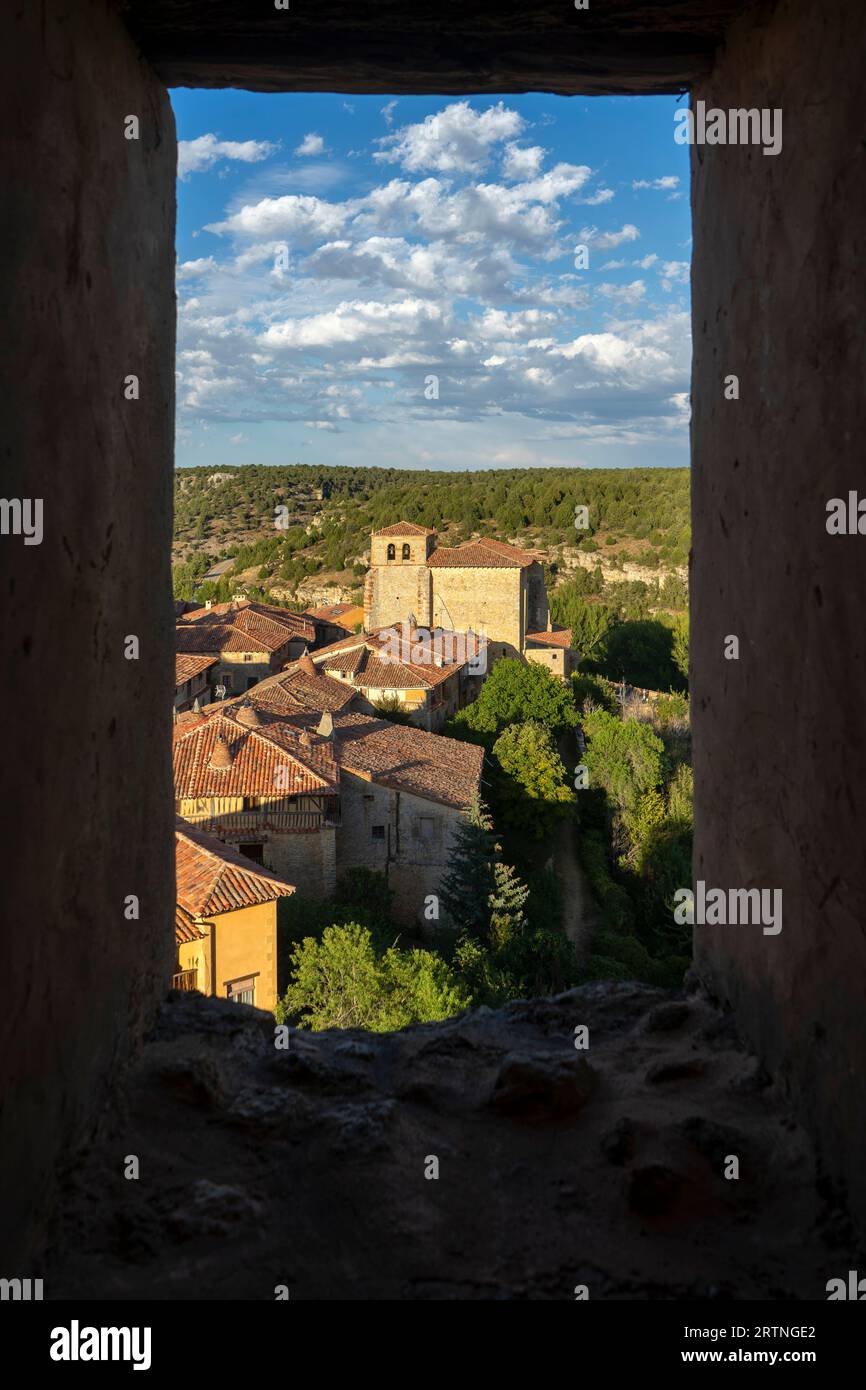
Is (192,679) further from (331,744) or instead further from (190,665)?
(331,744)

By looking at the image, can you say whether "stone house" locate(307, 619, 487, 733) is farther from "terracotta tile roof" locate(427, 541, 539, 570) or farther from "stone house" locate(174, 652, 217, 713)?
"terracotta tile roof" locate(427, 541, 539, 570)

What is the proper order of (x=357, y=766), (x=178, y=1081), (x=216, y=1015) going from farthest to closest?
(x=357, y=766) < (x=216, y=1015) < (x=178, y=1081)

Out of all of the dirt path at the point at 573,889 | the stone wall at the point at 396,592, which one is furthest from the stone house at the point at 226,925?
the stone wall at the point at 396,592

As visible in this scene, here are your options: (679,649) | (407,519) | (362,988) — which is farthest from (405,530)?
(362,988)

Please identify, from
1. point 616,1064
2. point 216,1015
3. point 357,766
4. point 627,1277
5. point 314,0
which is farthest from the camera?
point 357,766

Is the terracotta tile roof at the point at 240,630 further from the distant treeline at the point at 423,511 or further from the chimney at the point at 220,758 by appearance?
the distant treeline at the point at 423,511

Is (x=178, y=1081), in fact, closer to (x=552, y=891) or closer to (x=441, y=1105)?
(x=441, y=1105)

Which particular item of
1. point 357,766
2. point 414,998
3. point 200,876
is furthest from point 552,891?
point 200,876
